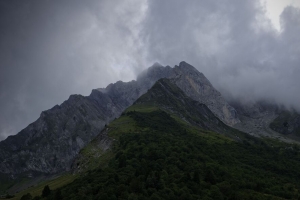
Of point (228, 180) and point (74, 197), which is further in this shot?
point (228, 180)

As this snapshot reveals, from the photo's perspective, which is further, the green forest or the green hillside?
the green hillside

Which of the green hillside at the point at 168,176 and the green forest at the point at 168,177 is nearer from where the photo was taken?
the green forest at the point at 168,177

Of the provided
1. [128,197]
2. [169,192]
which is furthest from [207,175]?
[128,197]

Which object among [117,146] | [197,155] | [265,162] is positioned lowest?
[265,162]

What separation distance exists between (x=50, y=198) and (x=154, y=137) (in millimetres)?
80267

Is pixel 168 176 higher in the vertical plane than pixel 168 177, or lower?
higher

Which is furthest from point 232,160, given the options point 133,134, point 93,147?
point 93,147

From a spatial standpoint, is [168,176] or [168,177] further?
[168,176]

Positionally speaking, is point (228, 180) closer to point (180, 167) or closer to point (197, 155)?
point (180, 167)

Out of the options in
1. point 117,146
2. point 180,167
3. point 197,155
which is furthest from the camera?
point 117,146

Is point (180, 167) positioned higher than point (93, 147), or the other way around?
point (93, 147)

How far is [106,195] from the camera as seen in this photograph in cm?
7838

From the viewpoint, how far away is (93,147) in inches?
7170

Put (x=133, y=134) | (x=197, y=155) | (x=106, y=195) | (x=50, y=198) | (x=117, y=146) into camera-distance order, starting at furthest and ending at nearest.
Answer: (x=133, y=134) → (x=117, y=146) → (x=197, y=155) → (x=50, y=198) → (x=106, y=195)
